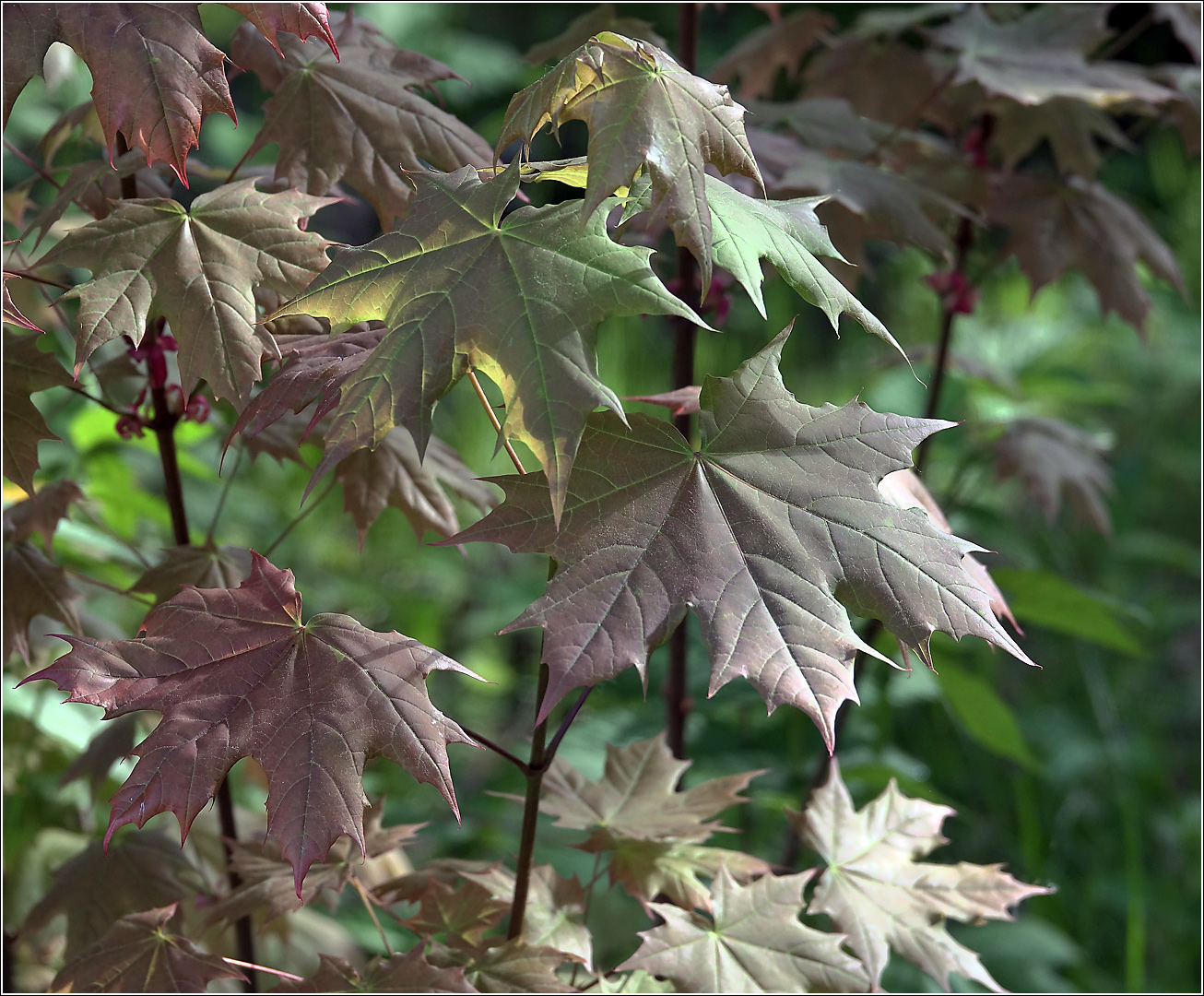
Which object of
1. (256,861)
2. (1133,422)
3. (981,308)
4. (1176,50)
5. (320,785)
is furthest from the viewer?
(1176,50)

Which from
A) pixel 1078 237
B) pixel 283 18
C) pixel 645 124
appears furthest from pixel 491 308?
pixel 1078 237

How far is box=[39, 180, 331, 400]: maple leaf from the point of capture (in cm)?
64

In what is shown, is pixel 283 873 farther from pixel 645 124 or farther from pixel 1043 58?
pixel 1043 58

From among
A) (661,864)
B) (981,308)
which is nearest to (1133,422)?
(981,308)

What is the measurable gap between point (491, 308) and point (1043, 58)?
2.76 feet

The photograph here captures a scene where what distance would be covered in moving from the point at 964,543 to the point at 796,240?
189 millimetres

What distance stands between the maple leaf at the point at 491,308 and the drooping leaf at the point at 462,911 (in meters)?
0.36

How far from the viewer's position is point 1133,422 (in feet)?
8.45

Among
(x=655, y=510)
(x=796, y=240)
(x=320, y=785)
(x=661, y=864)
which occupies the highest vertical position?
(x=796, y=240)

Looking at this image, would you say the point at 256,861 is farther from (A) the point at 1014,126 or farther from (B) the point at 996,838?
(B) the point at 996,838

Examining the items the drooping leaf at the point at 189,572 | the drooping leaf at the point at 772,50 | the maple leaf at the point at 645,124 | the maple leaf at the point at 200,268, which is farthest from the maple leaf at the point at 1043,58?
the drooping leaf at the point at 189,572

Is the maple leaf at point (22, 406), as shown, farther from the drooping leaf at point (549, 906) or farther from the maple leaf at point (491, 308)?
the drooping leaf at point (549, 906)

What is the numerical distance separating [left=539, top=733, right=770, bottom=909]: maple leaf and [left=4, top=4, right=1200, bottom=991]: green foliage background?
28 cm

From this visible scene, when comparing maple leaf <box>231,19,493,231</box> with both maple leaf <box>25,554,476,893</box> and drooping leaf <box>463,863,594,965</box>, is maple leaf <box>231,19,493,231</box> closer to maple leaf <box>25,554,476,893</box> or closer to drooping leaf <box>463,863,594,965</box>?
maple leaf <box>25,554,476,893</box>
